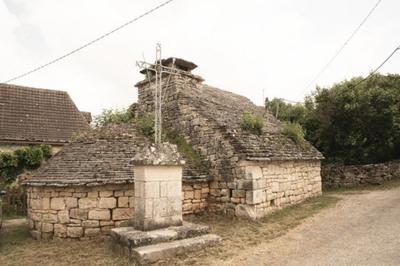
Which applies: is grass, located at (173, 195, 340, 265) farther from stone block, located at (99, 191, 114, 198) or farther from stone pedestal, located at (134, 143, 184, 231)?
stone block, located at (99, 191, 114, 198)

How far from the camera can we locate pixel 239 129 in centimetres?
1164

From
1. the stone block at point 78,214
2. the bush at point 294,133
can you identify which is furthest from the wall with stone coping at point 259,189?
the stone block at point 78,214

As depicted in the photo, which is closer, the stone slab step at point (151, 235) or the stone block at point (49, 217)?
the stone slab step at point (151, 235)

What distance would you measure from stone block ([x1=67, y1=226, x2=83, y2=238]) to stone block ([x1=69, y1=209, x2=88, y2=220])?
0.26 metres

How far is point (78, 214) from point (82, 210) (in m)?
0.15

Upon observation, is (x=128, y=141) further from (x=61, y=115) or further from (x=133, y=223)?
(x=61, y=115)

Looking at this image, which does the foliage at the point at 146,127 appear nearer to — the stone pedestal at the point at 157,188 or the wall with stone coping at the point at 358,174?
the stone pedestal at the point at 157,188

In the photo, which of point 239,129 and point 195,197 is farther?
point 239,129

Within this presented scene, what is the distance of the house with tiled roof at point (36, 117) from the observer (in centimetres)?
1661

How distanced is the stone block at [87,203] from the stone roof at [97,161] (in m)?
0.46

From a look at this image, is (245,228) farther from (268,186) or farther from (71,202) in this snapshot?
(71,202)

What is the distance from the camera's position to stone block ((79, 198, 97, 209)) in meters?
8.78

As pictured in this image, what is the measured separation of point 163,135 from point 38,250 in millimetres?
5097

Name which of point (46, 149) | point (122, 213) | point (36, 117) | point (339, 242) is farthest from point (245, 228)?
point (36, 117)
